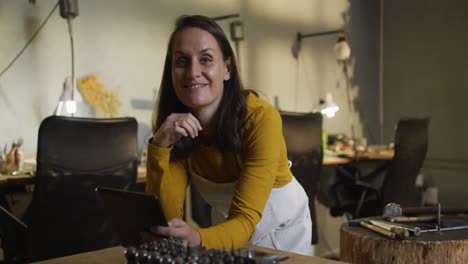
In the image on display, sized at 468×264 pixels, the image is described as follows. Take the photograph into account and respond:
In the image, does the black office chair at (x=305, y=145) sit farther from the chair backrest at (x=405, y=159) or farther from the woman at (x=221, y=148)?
the woman at (x=221, y=148)

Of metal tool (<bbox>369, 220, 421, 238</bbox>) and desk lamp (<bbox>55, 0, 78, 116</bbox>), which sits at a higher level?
desk lamp (<bbox>55, 0, 78, 116</bbox>)

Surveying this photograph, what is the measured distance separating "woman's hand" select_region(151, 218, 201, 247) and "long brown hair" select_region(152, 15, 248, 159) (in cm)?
33

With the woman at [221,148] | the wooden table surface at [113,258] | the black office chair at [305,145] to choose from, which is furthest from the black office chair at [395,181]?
the wooden table surface at [113,258]

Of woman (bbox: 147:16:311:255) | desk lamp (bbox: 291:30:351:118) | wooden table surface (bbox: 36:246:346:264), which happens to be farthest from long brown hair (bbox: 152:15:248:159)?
desk lamp (bbox: 291:30:351:118)

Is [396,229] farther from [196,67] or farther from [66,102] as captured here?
[66,102]

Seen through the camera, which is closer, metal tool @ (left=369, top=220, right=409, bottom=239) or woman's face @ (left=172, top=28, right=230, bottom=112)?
woman's face @ (left=172, top=28, right=230, bottom=112)

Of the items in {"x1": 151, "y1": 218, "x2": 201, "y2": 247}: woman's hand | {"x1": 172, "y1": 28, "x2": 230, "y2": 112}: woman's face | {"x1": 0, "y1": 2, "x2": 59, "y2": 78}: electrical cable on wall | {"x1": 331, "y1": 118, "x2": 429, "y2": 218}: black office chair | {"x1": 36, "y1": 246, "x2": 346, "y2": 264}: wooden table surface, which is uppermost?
{"x1": 0, "y1": 2, "x2": 59, "y2": 78}: electrical cable on wall

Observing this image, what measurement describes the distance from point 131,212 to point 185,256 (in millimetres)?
199

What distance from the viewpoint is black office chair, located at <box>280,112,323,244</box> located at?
2906 millimetres

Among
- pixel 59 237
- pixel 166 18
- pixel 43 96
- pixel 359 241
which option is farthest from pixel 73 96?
pixel 359 241

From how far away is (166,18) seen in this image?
3.72 metres

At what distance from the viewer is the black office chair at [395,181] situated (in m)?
3.47

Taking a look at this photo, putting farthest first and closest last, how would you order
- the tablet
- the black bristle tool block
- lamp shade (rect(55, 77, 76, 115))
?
lamp shade (rect(55, 77, 76, 115)) → the tablet → the black bristle tool block

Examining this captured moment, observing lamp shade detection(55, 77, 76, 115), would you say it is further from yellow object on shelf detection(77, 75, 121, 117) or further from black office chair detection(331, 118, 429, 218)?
black office chair detection(331, 118, 429, 218)
